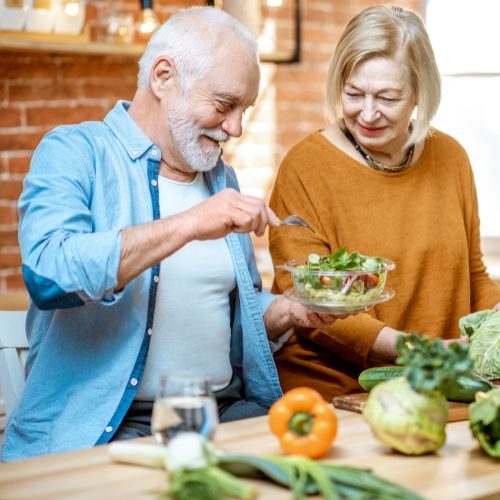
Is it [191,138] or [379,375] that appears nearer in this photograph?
[379,375]

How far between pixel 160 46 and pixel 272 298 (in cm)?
64

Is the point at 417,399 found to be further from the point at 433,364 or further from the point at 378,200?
the point at 378,200

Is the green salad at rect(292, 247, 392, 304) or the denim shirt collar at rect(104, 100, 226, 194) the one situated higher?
the denim shirt collar at rect(104, 100, 226, 194)

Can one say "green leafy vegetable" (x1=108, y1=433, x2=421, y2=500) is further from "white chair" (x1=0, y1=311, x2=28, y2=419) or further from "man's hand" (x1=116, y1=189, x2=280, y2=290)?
"white chair" (x1=0, y1=311, x2=28, y2=419)

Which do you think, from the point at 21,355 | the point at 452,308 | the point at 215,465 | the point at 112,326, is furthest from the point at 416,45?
the point at 215,465

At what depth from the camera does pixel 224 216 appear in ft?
6.12

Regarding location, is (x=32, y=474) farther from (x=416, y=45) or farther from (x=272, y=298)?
(x=416, y=45)

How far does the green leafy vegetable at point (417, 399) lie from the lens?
1497 mm

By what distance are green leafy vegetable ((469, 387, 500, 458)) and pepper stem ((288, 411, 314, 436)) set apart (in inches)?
10.8

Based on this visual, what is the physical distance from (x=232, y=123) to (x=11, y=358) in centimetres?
72

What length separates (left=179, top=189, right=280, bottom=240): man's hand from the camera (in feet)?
6.12

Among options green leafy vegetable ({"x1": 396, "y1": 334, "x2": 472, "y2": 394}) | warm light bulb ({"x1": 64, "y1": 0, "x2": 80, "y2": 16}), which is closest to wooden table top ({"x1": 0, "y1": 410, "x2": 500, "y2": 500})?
green leafy vegetable ({"x1": 396, "y1": 334, "x2": 472, "y2": 394})

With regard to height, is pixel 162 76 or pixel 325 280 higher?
pixel 162 76

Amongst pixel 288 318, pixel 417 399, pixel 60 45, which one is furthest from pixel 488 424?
pixel 60 45
